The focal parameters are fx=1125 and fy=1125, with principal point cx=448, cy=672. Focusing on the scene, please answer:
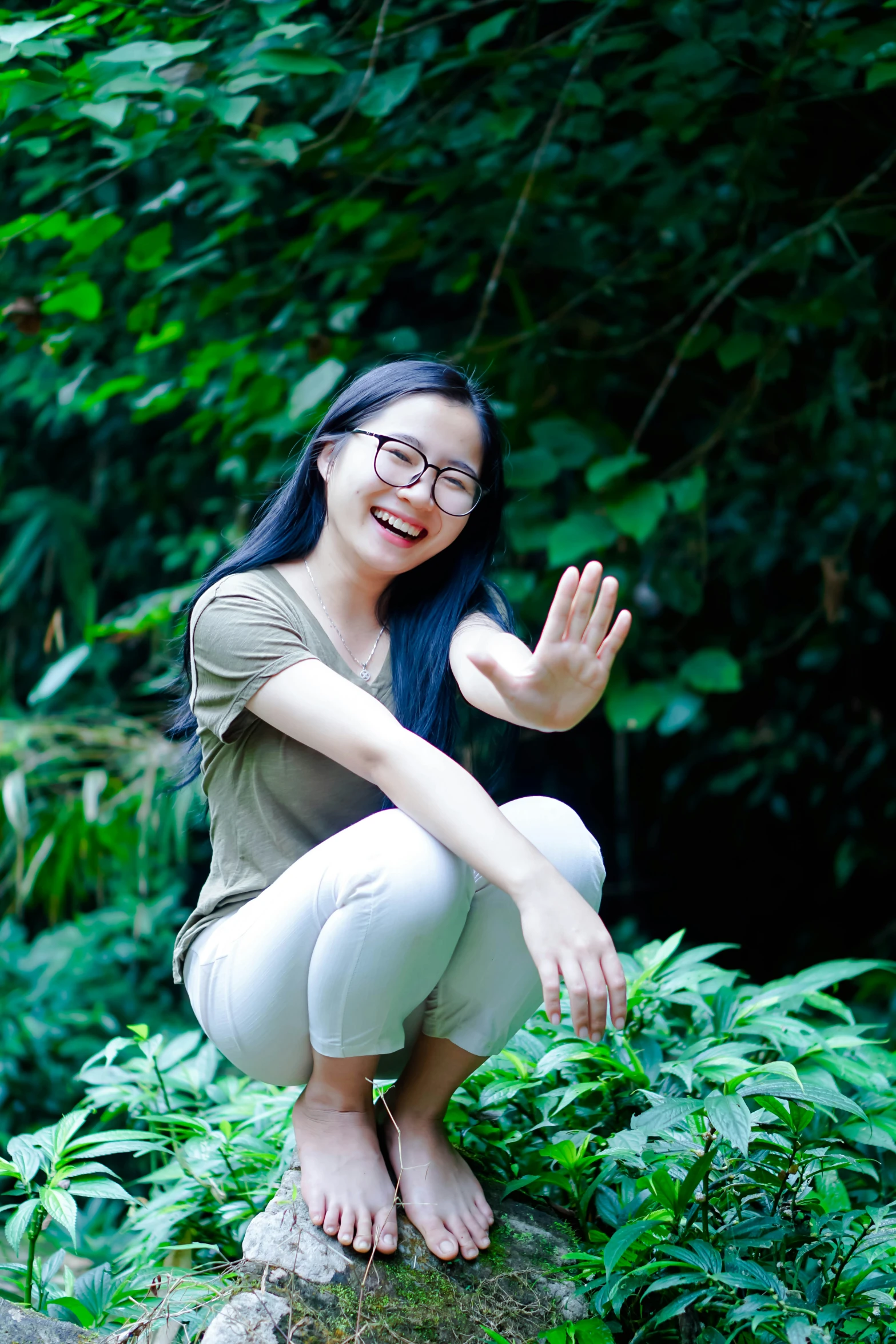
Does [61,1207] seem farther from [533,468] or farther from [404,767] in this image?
[533,468]

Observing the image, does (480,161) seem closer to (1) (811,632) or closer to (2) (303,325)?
(2) (303,325)

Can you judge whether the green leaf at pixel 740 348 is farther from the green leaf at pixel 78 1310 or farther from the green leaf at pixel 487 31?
the green leaf at pixel 78 1310

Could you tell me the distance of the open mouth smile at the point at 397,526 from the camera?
136cm

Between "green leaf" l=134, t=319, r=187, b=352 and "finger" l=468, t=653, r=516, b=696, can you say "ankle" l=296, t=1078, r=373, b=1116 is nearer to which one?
"finger" l=468, t=653, r=516, b=696

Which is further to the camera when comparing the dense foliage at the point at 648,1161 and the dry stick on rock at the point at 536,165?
the dry stick on rock at the point at 536,165

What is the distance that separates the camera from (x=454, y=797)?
3.86 feet

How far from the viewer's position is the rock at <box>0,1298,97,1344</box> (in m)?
1.17

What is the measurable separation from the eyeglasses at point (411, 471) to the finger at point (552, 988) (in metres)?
0.55

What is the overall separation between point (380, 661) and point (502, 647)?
18cm

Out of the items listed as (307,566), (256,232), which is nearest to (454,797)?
(307,566)

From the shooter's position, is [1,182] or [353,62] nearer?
[353,62]

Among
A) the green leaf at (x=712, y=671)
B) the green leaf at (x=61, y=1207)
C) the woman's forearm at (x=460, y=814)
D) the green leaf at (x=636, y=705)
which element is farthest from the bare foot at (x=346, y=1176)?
the green leaf at (x=712, y=671)

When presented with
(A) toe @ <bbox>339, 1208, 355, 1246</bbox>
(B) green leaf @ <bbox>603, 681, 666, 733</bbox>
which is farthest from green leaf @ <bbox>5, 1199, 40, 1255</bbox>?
(B) green leaf @ <bbox>603, 681, 666, 733</bbox>

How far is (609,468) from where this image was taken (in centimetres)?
208
